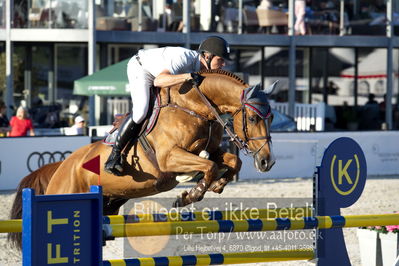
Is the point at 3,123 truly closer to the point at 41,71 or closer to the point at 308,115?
the point at 41,71

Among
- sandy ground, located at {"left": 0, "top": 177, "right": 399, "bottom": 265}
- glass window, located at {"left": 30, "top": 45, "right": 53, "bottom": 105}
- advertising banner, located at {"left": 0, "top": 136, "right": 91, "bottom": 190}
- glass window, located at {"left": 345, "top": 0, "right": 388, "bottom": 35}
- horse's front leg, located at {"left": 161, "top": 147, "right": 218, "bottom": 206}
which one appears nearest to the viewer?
horse's front leg, located at {"left": 161, "top": 147, "right": 218, "bottom": 206}

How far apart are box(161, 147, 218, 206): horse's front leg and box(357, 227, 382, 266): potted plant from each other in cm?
170

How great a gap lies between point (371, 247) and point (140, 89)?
2.34m

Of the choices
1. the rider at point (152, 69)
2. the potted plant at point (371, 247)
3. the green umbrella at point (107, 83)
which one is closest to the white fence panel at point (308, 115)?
the green umbrella at point (107, 83)

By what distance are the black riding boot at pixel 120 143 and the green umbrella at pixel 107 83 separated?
29.5 feet

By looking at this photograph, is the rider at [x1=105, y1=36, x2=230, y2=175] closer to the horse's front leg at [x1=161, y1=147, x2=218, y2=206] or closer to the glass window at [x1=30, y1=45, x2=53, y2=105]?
the horse's front leg at [x1=161, y1=147, x2=218, y2=206]

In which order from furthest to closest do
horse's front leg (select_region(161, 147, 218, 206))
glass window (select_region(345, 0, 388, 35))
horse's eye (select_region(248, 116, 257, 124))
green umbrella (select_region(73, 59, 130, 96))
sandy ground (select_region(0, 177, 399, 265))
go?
1. glass window (select_region(345, 0, 388, 35))
2. green umbrella (select_region(73, 59, 130, 96))
3. sandy ground (select_region(0, 177, 399, 265))
4. horse's eye (select_region(248, 116, 257, 124))
5. horse's front leg (select_region(161, 147, 218, 206))

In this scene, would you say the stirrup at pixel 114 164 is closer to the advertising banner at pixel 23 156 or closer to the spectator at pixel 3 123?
the advertising banner at pixel 23 156

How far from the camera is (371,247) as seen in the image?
7.15 meters

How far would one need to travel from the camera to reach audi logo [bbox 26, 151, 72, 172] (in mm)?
13352

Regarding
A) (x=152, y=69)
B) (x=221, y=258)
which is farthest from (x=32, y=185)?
(x=221, y=258)

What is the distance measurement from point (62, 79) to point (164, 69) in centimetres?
1568

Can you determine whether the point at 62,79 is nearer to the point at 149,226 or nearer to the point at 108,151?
the point at 108,151

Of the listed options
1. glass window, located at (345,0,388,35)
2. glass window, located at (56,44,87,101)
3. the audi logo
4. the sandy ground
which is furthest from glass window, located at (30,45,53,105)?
the sandy ground
